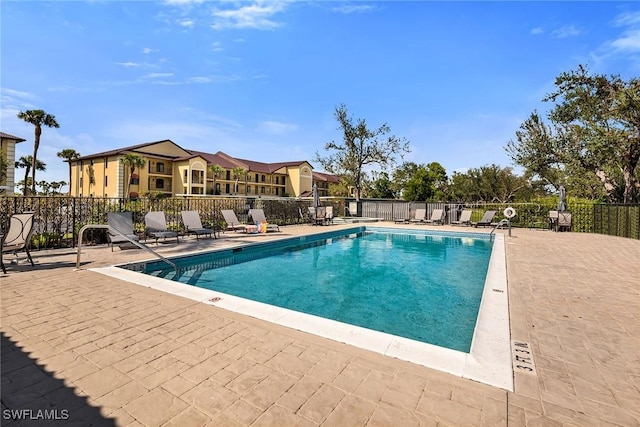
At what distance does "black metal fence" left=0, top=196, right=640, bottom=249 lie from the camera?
8.14m

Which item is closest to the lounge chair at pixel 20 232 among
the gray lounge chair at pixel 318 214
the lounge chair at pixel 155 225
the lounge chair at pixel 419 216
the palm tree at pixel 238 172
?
the lounge chair at pixel 155 225

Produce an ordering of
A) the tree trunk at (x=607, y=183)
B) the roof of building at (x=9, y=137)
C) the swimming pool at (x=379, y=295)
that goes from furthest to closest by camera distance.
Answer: the roof of building at (x=9, y=137) → the tree trunk at (x=607, y=183) → the swimming pool at (x=379, y=295)

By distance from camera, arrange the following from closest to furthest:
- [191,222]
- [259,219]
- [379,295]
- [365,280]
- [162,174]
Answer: [379,295] → [365,280] → [191,222] → [259,219] → [162,174]

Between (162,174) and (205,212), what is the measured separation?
33.0 m

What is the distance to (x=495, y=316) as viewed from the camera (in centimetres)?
363

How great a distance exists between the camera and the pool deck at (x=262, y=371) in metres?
1.88

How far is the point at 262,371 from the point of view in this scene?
92.1 inches

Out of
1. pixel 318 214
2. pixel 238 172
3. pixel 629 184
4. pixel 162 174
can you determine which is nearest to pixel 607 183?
pixel 629 184

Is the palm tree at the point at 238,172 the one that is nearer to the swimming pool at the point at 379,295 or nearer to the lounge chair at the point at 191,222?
the swimming pool at the point at 379,295

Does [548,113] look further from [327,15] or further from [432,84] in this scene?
[327,15]

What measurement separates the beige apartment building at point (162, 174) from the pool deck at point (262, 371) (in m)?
36.2

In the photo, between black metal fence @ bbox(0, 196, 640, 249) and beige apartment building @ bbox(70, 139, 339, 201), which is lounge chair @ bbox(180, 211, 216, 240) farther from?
beige apartment building @ bbox(70, 139, 339, 201)

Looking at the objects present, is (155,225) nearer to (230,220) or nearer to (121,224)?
(121,224)

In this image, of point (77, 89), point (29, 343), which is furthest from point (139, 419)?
point (77, 89)
